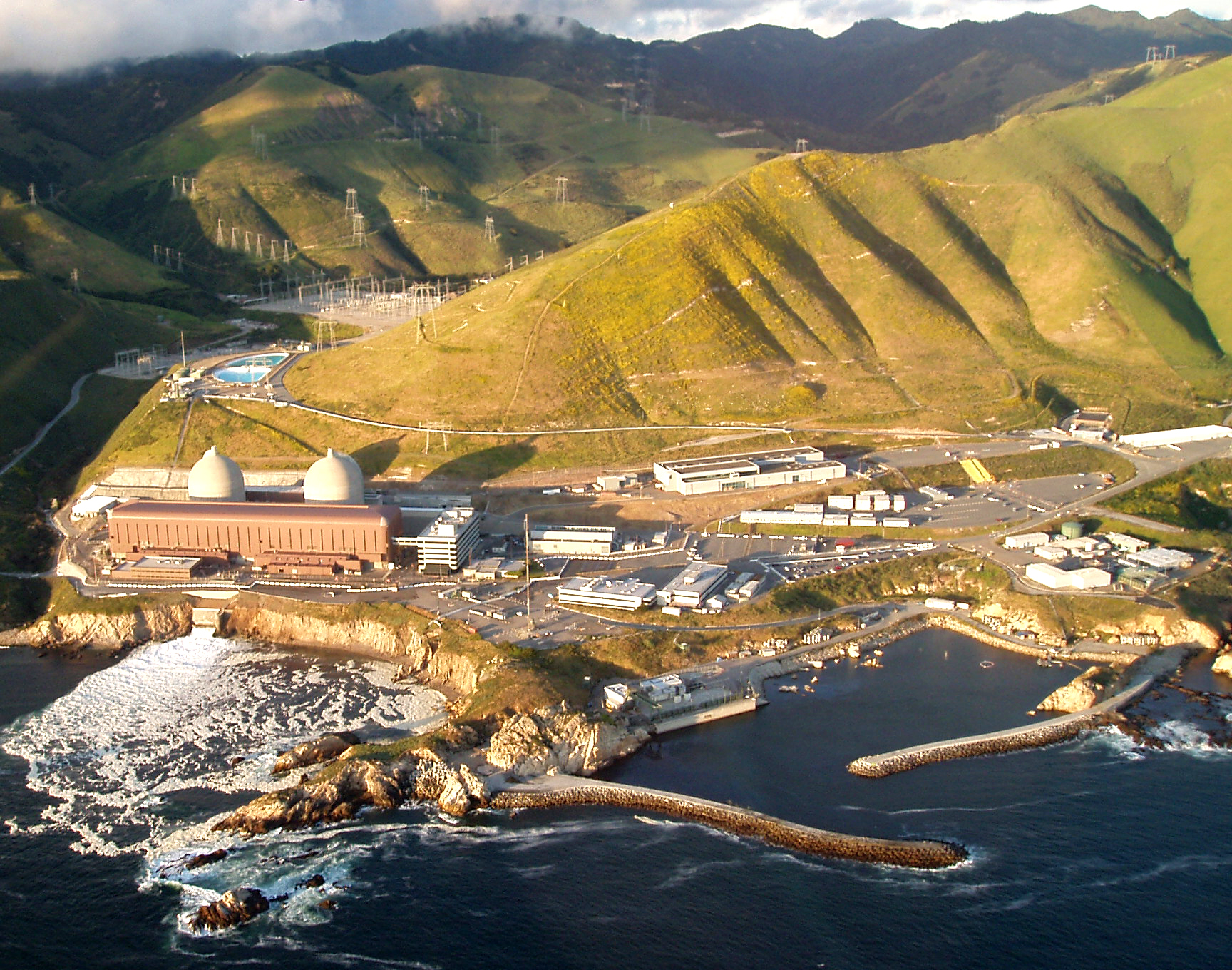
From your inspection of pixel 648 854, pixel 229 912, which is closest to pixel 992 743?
pixel 648 854

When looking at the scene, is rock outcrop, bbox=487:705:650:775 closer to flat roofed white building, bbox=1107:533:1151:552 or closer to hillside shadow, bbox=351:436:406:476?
hillside shadow, bbox=351:436:406:476

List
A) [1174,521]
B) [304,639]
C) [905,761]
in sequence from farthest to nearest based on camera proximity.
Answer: [1174,521], [304,639], [905,761]

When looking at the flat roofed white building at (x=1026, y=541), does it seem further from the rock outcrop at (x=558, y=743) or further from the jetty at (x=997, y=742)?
the rock outcrop at (x=558, y=743)

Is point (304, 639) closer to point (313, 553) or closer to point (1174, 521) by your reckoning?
point (313, 553)

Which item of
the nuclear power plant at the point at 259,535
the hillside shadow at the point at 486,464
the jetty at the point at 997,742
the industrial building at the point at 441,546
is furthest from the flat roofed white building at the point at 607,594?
the hillside shadow at the point at 486,464

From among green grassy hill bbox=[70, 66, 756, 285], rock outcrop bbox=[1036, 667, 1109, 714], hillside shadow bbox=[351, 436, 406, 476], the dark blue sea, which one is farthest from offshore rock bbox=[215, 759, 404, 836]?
green grassy hill bbox=[70, 66, 756, 285]

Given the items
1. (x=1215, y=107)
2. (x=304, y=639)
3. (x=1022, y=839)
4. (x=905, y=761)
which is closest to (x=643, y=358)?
(x=304, y=639)
